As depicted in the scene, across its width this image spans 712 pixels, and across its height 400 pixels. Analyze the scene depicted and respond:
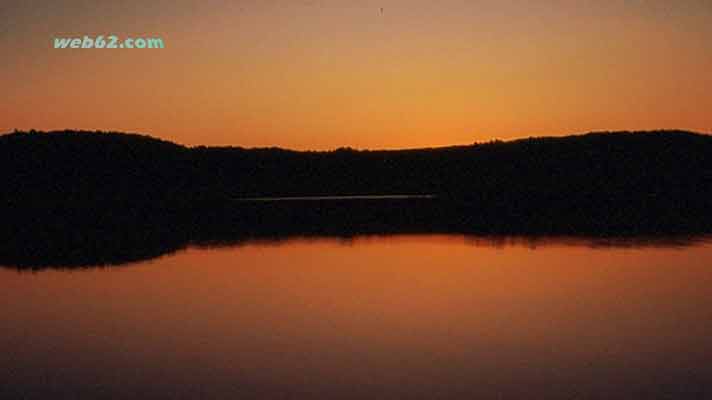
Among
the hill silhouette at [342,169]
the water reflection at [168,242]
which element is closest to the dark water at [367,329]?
the water reflection at [168,242]

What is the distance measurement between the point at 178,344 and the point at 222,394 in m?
2.18

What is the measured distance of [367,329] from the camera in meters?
8.91

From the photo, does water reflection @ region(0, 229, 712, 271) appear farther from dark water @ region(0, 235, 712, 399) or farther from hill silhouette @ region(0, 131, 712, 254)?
hill silhouette @ region(0, 131, 712, 254)

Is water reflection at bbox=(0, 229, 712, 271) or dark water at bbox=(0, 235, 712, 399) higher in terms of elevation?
water reflection at bbox=(0, 229, 712, 271)

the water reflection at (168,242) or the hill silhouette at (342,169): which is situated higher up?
the hill silhouette at (342,169)

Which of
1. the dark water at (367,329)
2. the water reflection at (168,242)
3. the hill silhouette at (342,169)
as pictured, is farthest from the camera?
the hill silhouette at (342,169)

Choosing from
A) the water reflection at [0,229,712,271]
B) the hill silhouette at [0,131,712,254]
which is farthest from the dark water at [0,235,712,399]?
the hill silhouette at [0,131,712,254]

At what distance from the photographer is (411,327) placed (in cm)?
897

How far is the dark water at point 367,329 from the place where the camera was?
6.61m

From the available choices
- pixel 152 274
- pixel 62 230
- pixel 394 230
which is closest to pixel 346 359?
pixel 152 274

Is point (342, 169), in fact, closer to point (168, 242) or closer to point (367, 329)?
point (168, 242)

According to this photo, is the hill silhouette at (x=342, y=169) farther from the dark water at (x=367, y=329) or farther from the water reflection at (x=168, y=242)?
the dark water at (x=367, y=329)

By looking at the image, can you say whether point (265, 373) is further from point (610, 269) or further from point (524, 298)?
point (610, 269)

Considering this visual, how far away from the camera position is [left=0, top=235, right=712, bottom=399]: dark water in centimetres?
661
